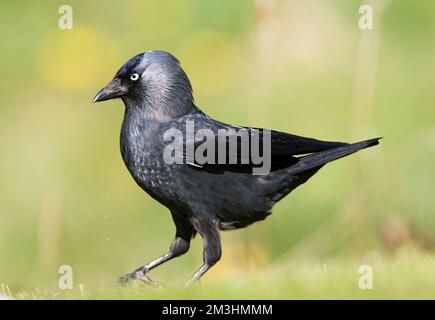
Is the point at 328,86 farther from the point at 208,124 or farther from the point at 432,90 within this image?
the point at 208,124

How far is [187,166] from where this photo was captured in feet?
22.8

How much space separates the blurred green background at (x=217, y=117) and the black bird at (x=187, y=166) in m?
0.93

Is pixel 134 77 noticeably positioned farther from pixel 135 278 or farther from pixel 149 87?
pixel 135 278

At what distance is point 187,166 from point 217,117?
10.9ft

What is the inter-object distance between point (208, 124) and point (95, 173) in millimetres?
3097

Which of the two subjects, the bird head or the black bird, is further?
the bird head

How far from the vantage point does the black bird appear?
6.90 metres

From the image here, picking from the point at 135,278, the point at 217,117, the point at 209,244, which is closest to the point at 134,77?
the point at 209,244

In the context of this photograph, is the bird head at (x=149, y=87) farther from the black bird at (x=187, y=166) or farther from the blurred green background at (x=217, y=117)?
the blurred green background at (x=217, y=117)

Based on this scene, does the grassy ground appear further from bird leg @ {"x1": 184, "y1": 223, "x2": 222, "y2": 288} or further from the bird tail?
the bird tail

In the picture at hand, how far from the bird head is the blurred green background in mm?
1032

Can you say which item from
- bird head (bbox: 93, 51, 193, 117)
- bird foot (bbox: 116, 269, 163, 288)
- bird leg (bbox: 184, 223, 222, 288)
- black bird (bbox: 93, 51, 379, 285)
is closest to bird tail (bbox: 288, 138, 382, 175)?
black bird (bbox: 93, 51, 379, 285)

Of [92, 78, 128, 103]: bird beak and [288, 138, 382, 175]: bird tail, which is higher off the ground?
[92, 78, 128, 103]: bird beak

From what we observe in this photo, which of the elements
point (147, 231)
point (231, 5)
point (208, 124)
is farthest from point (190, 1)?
point (208, 124)
